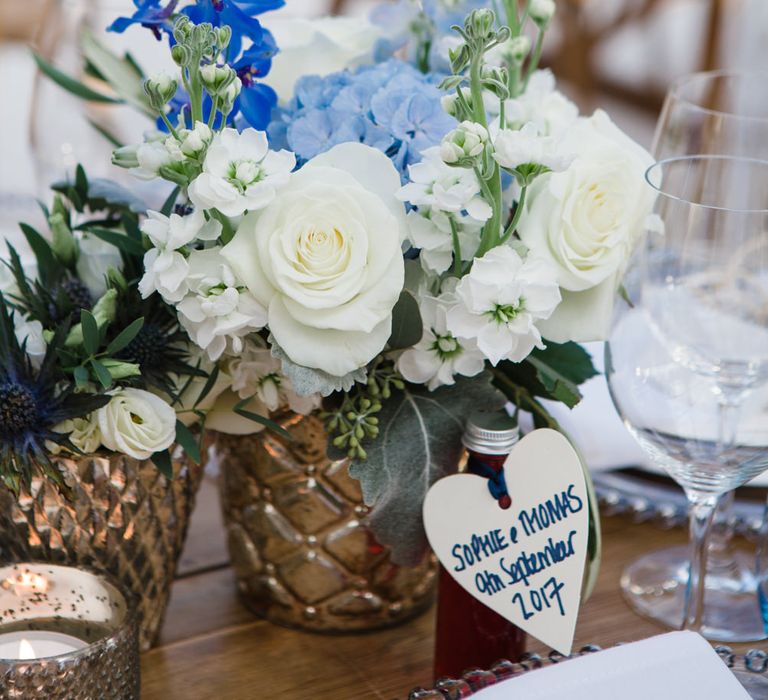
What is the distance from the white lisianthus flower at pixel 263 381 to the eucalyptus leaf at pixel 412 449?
5 centimetres

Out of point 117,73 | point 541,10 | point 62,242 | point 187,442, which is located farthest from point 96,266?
point 541,10

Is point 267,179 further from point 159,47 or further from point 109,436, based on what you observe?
point 159,47

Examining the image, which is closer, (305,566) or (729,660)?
(729,660)

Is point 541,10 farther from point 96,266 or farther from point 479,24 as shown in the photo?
point 96,266

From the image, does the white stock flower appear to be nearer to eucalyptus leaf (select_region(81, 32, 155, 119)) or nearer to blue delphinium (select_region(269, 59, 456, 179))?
blue delphinium (select_region(269, 59, 456, 179))

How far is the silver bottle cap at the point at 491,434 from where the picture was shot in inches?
23.2

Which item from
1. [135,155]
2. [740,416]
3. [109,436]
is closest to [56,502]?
[109,436]

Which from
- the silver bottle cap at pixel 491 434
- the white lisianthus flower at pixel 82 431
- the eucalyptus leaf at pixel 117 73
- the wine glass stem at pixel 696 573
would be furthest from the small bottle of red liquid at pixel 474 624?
the eucalyptus leaf at pixel 117 73

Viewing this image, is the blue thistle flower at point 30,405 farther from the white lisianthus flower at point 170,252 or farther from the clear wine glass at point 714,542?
the clear wine glass at point 714,542

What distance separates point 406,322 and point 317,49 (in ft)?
0.80

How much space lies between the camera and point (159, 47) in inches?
41.1

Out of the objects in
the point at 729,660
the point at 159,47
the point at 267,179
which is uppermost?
the point at 159,47

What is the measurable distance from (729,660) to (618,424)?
0.95 feet

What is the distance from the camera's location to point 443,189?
52 cm
